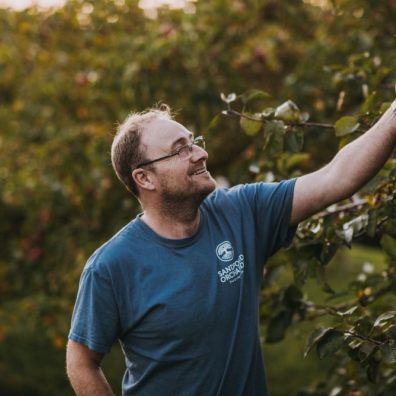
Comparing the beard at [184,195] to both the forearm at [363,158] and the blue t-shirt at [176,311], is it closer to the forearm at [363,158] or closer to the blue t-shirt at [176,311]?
the blue t-shirt at [176,311]

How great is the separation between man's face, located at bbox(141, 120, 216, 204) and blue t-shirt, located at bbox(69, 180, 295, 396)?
0.15m

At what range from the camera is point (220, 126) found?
18.4ft

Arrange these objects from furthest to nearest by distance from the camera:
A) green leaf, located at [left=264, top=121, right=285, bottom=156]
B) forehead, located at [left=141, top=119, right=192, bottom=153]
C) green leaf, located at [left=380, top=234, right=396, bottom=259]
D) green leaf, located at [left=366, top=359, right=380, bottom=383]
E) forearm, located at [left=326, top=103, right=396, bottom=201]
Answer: green leaf, located at [left=380, top=234, right=396, bottom=259], green leaf, located at [left=264, top=121, right=285, bottom=156], forehead, located at [left=141, top=119, right=192, bottom=153], green leaf, located at [left=366, top=359, right=380, bottom=383], forearm, located at [left=326, top=103, right=396, bottom=201]

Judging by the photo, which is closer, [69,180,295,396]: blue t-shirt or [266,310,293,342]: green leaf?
[69,180,295,396]: blue t-shirt

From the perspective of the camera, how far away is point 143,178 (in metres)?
2.69

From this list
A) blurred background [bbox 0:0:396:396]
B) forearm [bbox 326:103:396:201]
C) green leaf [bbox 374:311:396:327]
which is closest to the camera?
forearm [bbox 326:103:396:201]

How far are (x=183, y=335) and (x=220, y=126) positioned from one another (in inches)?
130

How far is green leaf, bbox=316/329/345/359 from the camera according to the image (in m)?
2.50

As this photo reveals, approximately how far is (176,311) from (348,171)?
687 mm

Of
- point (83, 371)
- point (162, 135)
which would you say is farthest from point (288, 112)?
point (83, 371)

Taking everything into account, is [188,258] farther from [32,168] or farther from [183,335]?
[32,168]

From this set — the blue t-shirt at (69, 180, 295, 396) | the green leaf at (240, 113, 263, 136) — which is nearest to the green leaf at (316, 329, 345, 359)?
the blue t-shirt at (69, 180, 295, 396)

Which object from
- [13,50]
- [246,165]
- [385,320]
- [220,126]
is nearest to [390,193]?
[385,320]

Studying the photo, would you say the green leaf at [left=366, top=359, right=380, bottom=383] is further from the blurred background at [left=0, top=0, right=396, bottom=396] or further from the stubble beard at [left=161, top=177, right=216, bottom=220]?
the blurred background at [left=0, top=0, right=396, bottom=396]
